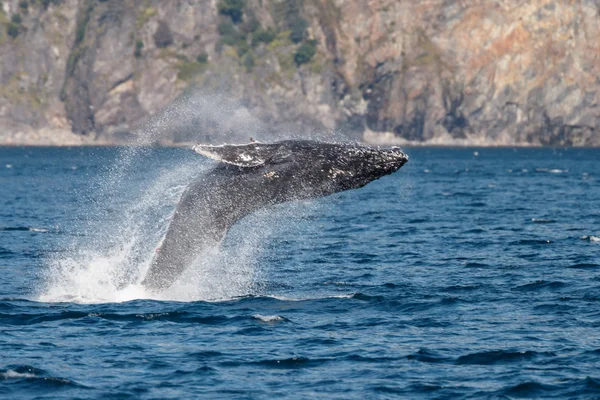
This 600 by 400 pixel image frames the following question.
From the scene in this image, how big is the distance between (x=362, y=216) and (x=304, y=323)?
3200cm

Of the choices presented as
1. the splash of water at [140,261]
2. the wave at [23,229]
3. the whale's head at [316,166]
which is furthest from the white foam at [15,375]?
Answer: the wave at [23,229]

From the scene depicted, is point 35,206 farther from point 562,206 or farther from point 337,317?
point 337,317

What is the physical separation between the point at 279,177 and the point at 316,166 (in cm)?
83

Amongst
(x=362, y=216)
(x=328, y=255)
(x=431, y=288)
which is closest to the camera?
(x=431, y=288)

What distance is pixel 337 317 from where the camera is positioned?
78.9 ft

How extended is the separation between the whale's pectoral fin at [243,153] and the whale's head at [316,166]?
0.07 feet

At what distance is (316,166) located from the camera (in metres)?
21.6

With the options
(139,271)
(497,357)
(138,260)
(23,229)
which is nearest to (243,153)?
(497,357)

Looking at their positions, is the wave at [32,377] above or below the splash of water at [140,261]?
below

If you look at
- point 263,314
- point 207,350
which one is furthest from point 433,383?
point 263,314

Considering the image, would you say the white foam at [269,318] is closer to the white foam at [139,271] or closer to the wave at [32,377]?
the white foam at [139,271]

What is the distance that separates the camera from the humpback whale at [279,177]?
69.8 feet

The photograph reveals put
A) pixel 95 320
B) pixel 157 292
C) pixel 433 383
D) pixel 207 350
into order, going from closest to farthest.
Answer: pixel 433 383, pixel 207 350, pixel 95 320, pixel 157 292

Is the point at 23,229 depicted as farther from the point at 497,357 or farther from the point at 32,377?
the point at 497,357
